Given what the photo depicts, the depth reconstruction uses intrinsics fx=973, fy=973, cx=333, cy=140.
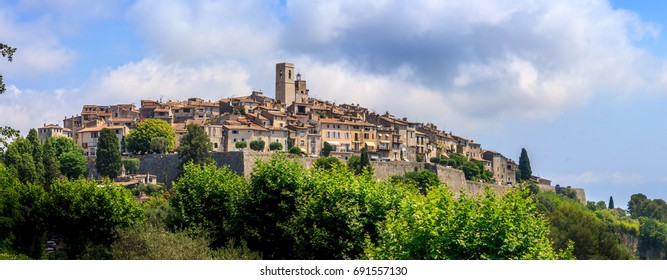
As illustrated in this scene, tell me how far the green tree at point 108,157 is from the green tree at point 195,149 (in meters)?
5.38

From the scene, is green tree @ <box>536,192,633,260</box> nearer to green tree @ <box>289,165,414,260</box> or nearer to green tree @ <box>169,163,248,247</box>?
green tree @ <box>169,163,248,247</box>

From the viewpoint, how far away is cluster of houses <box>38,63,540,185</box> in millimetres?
97250

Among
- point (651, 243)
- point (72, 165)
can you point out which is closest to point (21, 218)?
point (72, 165)

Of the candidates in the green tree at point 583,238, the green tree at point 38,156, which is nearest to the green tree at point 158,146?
the green tree at point 38,156

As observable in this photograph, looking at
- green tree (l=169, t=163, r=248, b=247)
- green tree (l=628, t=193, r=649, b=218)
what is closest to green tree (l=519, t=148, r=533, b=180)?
green tree (l=628, t=193, r=649, b=218)

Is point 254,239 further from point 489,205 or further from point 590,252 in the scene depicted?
point 590,252

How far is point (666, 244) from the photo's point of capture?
114000 mm

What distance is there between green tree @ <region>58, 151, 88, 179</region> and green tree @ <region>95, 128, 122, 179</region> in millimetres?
2348

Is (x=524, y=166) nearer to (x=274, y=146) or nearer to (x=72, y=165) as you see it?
(x=274, y=146)

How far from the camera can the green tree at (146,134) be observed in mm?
90875

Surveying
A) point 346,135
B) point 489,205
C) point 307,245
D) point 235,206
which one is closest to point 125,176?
point 346,135

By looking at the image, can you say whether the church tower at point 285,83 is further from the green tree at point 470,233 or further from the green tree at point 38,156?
the green tree at point 470,233

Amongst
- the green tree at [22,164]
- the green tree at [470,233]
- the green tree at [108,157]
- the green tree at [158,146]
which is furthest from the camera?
the green tree at [158,146]

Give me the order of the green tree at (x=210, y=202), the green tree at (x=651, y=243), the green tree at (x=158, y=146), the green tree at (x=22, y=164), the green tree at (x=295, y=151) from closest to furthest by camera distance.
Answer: the green tree at (x=210, y=202) < the green tree at (x=22, y=164) < the green tree at (x=158, y=146) < the green tree at (x=295, y=151) < the green tree at (x=651, y=243)
